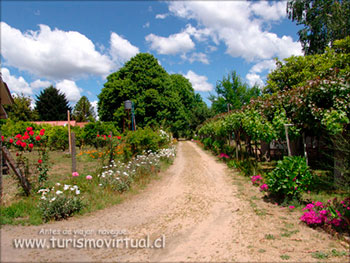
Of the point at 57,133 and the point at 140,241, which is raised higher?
the point at 57,133

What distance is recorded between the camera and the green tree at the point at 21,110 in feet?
115

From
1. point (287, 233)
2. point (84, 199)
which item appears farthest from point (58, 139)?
point (287, 233)

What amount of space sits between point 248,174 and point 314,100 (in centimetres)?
390

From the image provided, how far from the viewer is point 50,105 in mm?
44000

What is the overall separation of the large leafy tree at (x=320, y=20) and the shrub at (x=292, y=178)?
13000 millimetres

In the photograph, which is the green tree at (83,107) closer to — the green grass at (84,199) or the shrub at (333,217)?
the green grass at (84,199)

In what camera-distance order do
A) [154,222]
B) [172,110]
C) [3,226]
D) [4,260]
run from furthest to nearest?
[172,110]
[154,222]
[3,226]
[4,260]

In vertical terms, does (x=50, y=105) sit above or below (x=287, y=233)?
above

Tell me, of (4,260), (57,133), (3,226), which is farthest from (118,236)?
(57,133)

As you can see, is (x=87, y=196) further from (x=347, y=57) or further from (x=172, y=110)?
(x=172, y=110)

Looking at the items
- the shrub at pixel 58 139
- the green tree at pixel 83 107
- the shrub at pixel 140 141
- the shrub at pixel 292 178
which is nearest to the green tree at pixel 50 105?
the green tree at pixel 83 107

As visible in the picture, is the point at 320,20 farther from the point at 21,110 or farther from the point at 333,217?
the point at 21,110

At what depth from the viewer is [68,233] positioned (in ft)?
13.3

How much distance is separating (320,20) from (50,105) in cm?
4359
